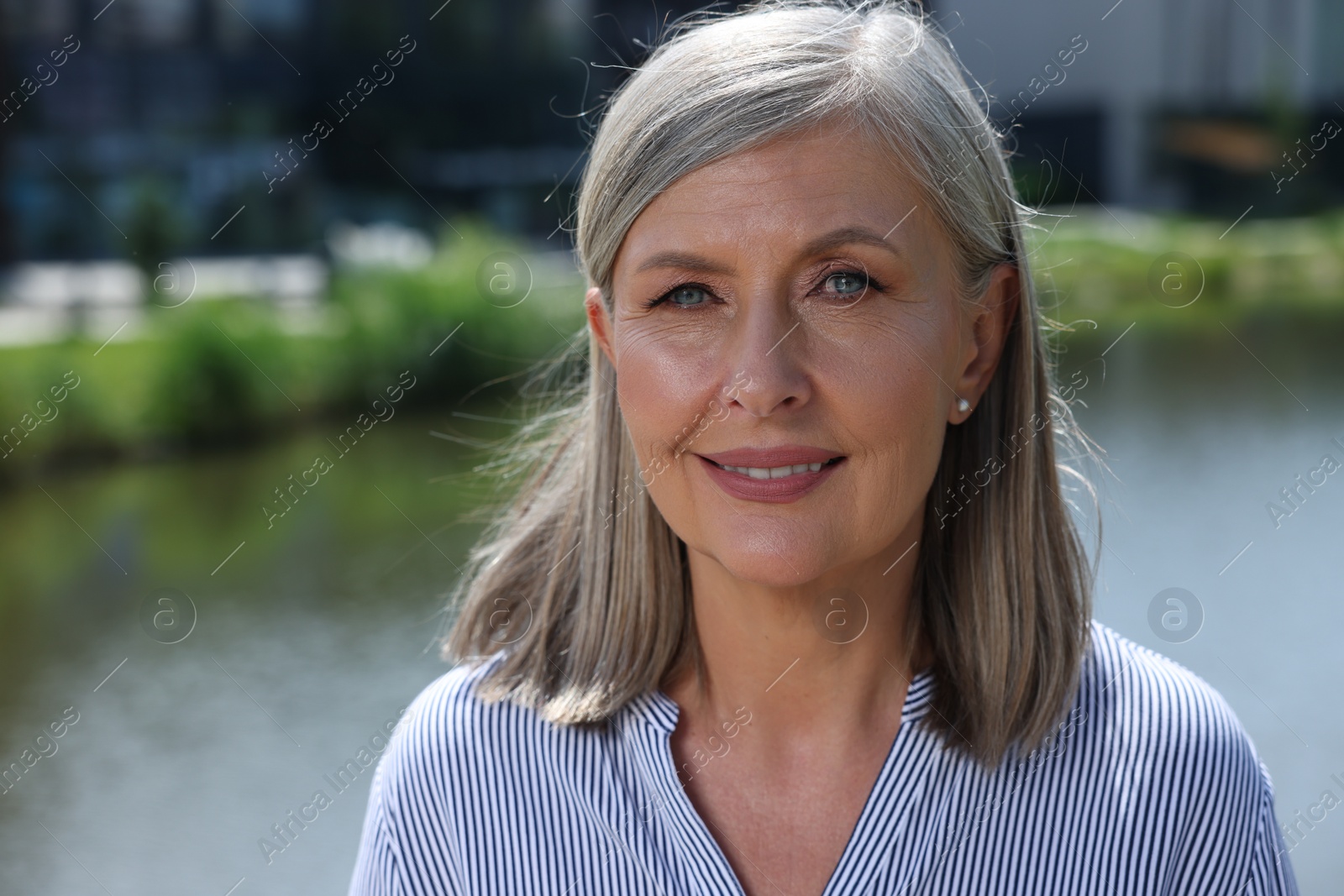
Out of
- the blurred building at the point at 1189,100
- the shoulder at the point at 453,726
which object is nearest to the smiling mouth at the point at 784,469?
the shoulder at the point at 453,726

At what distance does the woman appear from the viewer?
148cm

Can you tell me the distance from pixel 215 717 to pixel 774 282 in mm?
6514

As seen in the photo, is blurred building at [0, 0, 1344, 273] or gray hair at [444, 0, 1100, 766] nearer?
gray hair at [444, 0, 1100, 766]

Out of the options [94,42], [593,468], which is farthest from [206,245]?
[593,468]

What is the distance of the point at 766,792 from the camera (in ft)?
5.41

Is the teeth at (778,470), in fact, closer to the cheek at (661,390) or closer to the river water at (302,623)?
the cheek at (661,390)

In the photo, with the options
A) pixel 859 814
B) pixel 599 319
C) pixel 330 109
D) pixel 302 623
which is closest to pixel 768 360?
pixel 599 319

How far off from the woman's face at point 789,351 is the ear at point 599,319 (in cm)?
10

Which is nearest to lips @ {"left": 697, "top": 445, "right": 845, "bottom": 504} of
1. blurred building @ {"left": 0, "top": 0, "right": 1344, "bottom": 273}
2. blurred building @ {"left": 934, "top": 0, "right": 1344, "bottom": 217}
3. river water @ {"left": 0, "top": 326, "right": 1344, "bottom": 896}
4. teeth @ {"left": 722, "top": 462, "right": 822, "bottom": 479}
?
teeth @ {"left": 722, "top": 462, "right": 822, "bottom": 479}

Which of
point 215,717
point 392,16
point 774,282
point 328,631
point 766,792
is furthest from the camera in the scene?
point 392,16

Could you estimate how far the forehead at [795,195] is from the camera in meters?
1.45

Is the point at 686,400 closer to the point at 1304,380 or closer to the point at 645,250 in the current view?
the point at 645,250

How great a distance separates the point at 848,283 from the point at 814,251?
5 cm

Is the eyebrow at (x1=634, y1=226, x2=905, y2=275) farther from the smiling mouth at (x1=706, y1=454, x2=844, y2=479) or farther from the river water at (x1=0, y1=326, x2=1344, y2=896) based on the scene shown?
the river water at (x1=0, y1=326, x2=1344, y2=896)
